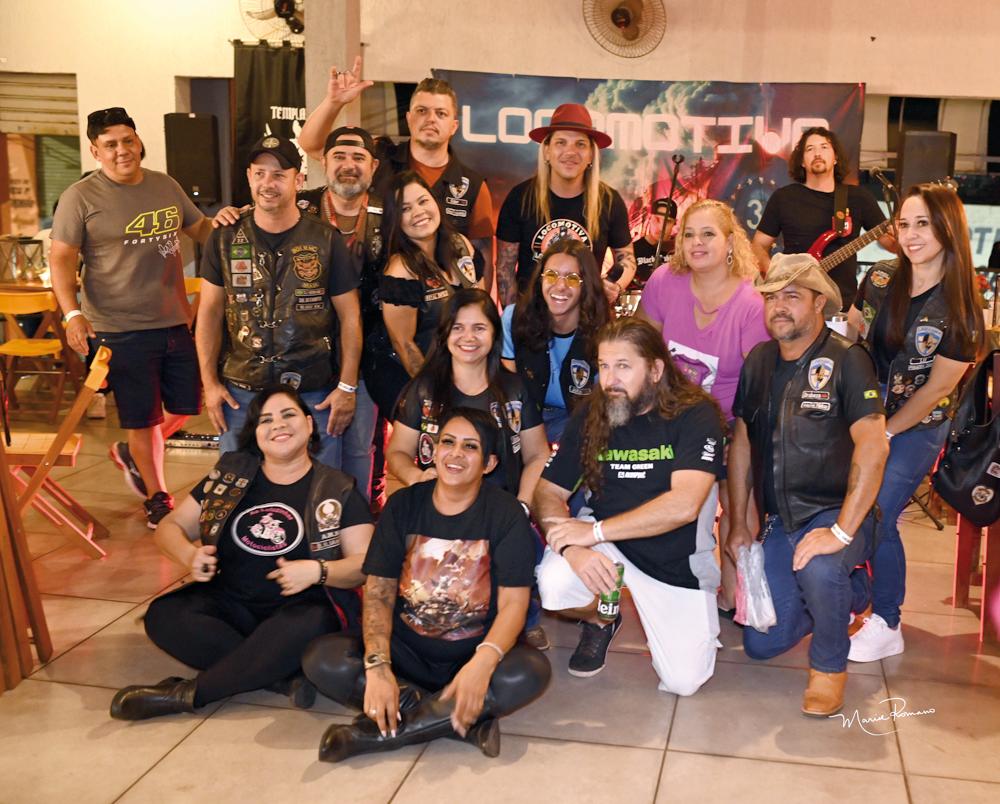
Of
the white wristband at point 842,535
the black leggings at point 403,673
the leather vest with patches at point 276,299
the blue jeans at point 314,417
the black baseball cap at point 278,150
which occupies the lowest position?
the black leggings at point 403,673

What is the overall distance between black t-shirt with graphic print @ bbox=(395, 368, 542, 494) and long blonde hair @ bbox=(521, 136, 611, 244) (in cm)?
104

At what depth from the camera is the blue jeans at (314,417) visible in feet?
13.8

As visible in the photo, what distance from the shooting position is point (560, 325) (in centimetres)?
398

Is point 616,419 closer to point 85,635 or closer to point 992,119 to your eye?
point 85,635

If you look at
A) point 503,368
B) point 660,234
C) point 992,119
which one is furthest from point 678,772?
point 992,119

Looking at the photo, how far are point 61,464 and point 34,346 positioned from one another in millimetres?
3273

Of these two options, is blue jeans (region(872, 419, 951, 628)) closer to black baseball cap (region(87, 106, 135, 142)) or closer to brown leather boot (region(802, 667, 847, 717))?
brown leather boot (region(802, 667, 847, 717))

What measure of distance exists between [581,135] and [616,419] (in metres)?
1.60

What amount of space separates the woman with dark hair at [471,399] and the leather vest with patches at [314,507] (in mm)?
337

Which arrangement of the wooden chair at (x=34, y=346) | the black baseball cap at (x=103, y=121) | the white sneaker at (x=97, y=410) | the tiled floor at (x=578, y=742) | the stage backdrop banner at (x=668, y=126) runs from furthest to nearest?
the stage backdrop banner at (x=668, y=126)
the white sneaker at (x=97, y=410)
the wooden chair at (x=34, y=346)
the black baseball cap at (x=103, y=121)
the tiled floor at (x=578, y=742)

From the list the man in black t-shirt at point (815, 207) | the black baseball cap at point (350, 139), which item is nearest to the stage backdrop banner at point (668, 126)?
the man in black t-shirt at point (815, 207)

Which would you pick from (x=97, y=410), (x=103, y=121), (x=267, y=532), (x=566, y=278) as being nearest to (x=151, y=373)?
(x=103, y=121)

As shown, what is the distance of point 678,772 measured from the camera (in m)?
2.95

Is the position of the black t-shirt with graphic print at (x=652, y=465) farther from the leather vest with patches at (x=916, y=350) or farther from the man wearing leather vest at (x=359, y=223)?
the man wearing leather vest at (x=359, y=223)
